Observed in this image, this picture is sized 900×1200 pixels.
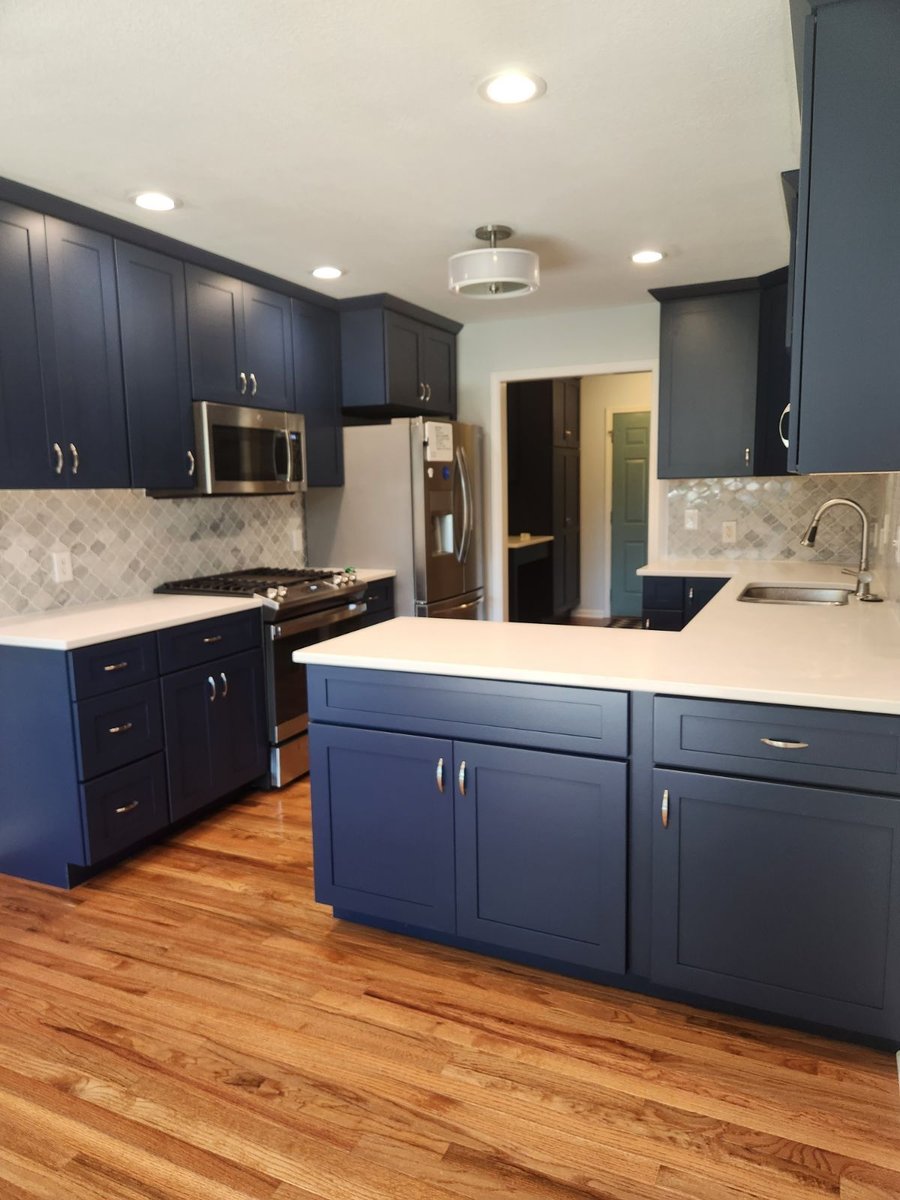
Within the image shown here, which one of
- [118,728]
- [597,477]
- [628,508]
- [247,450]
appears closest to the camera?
[118,728]

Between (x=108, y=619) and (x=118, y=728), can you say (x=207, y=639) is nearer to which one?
(x=108, y=619)

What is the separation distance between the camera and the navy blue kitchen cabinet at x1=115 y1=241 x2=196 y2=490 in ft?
10.1

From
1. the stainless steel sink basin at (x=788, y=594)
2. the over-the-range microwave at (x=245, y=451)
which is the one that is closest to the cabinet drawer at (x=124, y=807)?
the over-the-range microwave at (x=245, y=451)

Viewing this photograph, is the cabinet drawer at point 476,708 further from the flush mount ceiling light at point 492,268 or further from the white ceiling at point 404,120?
the flush mount ceiling light at point 492,268

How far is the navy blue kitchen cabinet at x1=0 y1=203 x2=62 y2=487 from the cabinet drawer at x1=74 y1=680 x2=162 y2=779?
0.79 m

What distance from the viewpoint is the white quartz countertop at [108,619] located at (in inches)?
103

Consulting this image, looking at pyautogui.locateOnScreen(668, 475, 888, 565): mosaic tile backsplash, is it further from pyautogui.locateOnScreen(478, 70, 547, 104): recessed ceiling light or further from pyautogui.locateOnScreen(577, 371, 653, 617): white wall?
pyautogui.locateOnScreen(577, 371, 653, 617): white wall

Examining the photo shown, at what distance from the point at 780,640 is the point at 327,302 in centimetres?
302

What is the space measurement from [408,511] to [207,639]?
4.80 feet

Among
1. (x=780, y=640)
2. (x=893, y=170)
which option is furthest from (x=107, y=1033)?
(x=893, y=170)

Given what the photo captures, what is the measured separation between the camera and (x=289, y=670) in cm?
359

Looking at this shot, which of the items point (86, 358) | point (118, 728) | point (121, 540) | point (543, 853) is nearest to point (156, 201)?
point (86, 358)

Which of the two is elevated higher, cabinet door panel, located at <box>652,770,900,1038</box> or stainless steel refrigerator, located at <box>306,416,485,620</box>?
stainless steel refrigerator, located at <box>306,416,485,620</box>

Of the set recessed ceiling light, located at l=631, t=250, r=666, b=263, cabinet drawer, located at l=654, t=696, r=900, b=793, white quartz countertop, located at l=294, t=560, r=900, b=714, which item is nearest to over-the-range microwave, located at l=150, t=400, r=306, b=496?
white quartz countertop, located at l=294, t=560, r=900, b=714
